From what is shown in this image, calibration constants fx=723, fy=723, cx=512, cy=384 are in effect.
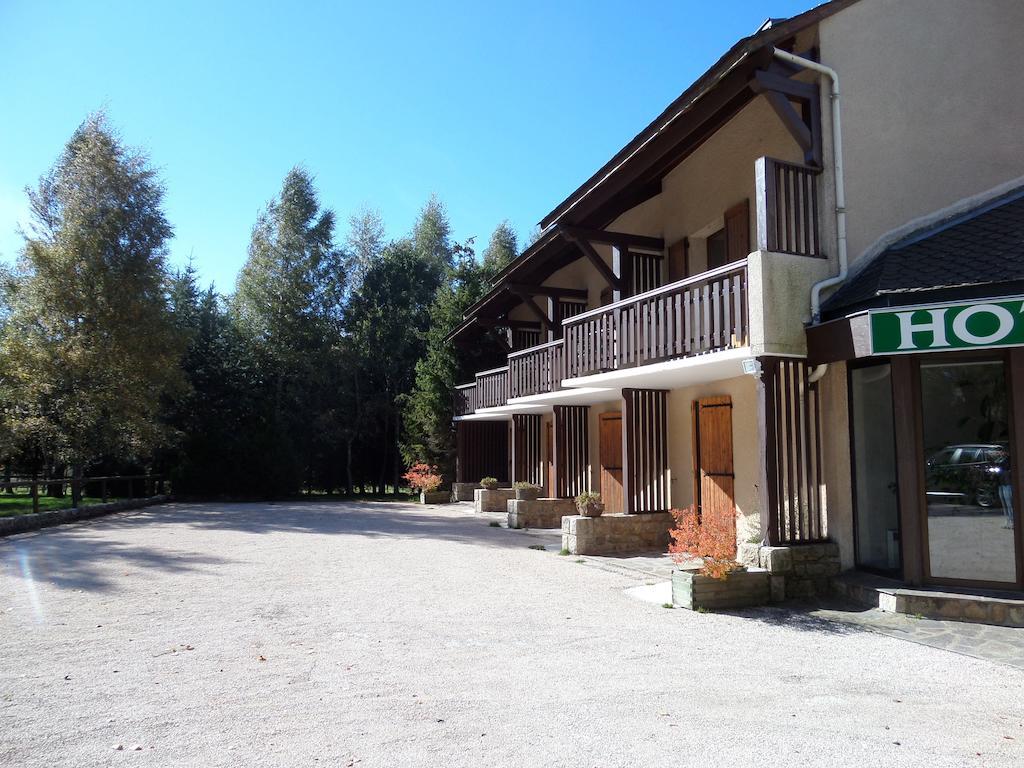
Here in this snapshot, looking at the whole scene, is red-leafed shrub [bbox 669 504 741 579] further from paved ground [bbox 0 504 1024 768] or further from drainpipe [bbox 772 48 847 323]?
drainpipe [bbox 772 48 847 323]

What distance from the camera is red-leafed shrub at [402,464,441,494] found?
24.5 metres

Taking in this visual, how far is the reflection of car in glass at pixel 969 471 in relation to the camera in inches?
302

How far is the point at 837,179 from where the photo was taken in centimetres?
870

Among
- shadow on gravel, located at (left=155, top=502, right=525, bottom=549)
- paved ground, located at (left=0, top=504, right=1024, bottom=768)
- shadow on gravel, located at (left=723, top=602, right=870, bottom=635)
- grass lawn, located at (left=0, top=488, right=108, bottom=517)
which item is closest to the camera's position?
paved ground, located at (left=0, top=504, right=1024, bottom=768)

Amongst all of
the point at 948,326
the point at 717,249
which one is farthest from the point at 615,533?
the point at 948,326

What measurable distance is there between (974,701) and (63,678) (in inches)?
258

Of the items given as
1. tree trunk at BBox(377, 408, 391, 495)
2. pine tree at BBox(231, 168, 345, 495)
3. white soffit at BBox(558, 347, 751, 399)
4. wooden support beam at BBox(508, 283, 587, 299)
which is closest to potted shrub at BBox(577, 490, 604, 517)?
white soffit at BBox(558, 347, 751, 399)

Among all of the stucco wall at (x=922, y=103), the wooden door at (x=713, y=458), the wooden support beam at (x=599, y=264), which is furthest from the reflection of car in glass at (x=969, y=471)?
the wooden support beam at (x=599, y=264)

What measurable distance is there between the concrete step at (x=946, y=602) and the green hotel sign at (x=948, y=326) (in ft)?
8.13

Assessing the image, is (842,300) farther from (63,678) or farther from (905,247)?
(63,678)

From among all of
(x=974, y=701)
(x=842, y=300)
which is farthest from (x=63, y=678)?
(x=842, y=300)

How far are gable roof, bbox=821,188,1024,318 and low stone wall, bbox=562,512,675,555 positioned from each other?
5202 mm

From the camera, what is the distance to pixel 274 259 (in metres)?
29.8

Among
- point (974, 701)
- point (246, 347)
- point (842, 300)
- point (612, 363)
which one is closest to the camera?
point (974, 701)
